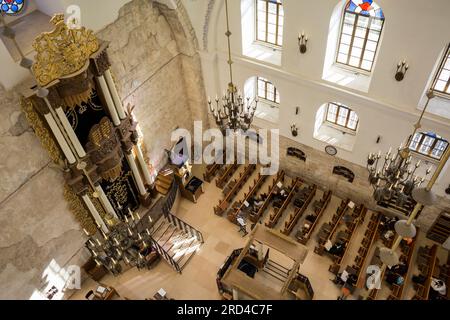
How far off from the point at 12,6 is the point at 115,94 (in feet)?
11.8

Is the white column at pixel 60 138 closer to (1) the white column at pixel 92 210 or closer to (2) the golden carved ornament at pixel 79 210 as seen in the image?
(2) the golden carved ornament at pixel 79 210

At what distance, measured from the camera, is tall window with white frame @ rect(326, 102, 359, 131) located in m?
14.2

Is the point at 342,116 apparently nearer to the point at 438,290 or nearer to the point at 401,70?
the point at 401,70

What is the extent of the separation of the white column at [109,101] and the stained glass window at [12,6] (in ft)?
8.87

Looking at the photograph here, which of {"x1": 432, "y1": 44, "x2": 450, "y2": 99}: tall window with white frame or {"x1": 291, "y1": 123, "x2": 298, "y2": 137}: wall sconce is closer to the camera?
{"x1": 432, "y1": 44, "x2": 450, "y2": 99}: tall window with white frame

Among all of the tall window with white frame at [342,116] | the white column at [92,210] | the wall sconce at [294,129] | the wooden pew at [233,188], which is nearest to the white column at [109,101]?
the white column at [92,210]

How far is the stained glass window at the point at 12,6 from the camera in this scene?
10.3 meters

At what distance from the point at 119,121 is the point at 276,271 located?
7.84 meters

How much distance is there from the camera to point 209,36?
14.4m

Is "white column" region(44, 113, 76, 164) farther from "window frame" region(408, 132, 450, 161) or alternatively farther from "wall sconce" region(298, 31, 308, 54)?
"window frame" region(408, 132, 450, 161)

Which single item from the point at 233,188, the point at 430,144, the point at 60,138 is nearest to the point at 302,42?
the point at 430,144

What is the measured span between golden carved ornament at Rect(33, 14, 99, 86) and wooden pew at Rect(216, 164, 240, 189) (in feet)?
26.7

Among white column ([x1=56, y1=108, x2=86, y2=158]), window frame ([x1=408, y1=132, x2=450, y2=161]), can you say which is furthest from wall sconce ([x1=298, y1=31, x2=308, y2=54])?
white column ([x1=56, y1=108, x2=86, y2=158])

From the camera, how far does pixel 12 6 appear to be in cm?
1048
